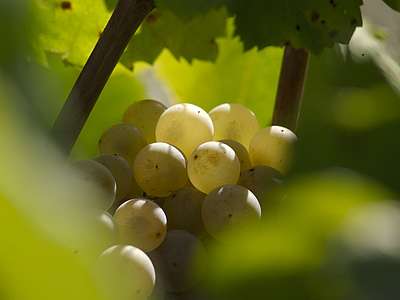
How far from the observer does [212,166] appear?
16.8 inches

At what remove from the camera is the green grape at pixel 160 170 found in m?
0.45

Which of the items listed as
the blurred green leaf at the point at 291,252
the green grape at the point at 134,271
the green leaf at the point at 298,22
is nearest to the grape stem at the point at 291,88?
the green leaf at the point at 298,22

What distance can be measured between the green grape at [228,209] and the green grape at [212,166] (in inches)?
0.8

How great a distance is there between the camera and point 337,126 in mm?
166

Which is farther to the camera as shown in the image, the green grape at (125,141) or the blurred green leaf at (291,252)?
the green grape at (125,141)

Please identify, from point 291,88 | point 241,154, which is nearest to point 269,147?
point 241,154

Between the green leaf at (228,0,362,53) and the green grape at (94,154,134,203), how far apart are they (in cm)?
16

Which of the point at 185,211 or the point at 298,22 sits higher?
the point at 298,22

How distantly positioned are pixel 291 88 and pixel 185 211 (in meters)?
0.19

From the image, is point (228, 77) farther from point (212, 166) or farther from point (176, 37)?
point (212, 166)

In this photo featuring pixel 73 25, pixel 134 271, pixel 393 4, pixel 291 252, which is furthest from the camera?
pixel 73 25

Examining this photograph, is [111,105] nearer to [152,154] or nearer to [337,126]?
[152,154]

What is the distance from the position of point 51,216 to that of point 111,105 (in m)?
0.62

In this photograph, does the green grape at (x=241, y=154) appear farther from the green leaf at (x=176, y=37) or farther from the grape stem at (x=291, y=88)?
the green leaf at (x=176, y=37)
